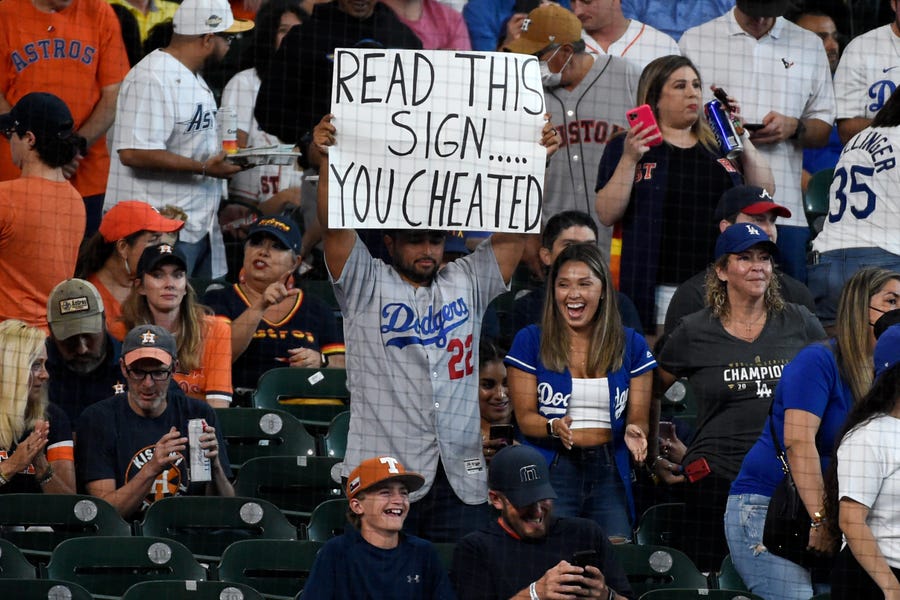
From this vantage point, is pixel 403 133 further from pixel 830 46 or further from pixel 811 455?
pixel 830 46

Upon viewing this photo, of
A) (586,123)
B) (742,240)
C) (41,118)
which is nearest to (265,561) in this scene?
(742,240)

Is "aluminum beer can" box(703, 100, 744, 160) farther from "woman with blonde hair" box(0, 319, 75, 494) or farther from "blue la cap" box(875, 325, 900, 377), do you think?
"woman with blonde hair" box(0, 319, 75, 494)

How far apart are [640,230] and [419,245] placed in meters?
1.80

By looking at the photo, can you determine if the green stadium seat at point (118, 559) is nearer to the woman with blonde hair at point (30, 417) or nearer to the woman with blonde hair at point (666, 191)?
the woman with blonde hair at point (30, 417)

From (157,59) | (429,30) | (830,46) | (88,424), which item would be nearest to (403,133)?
(88,424)

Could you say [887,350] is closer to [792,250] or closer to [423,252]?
[423,252]

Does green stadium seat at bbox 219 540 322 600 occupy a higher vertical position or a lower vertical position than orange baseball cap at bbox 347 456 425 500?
lower

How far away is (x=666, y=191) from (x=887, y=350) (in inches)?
99.3

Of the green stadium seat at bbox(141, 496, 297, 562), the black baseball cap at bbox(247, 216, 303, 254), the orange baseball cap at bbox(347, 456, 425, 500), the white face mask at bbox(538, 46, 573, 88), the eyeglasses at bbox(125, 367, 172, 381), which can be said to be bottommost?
the green stadium seat at bbox(141, 496, 297, 562)

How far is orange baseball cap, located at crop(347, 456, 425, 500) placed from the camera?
5359mm

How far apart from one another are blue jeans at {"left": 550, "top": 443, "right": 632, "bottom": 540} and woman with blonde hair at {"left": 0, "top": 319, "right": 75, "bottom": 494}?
5.60 ft

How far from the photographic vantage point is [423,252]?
6027 mm

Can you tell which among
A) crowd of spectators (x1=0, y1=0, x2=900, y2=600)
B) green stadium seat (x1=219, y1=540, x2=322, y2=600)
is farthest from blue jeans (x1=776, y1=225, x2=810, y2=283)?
green stadium seat (x1=219, y1=540, x2=322, y2=600)

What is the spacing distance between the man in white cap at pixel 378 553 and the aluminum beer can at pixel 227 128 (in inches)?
123
